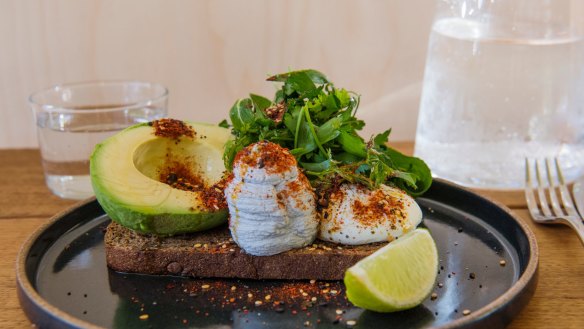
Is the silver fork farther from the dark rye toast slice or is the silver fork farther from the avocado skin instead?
the avocado skin

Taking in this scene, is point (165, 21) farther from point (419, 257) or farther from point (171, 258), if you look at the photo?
point (419, 257)

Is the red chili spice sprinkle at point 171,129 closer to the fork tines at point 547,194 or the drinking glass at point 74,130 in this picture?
the drinking glass at point 74,130

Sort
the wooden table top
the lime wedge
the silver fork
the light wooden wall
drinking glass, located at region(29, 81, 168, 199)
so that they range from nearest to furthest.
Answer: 1. the lime wedge
2. the wooden table top
3. the silver fork
4. drinking glass, located at region(29, 81, 168, 199)
5. the light wooden wall

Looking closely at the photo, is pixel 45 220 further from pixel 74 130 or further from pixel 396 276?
pixel 396 276

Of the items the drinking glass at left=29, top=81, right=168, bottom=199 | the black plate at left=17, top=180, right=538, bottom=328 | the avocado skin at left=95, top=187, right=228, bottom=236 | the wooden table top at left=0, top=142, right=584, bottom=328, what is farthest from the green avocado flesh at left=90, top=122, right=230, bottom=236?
the drinking glass at left=29, top=81, right=168, bottom=199

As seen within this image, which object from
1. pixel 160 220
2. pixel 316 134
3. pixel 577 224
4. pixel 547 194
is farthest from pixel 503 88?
pixel 160 220

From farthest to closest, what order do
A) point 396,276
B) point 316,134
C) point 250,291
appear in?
Answer: 1. point 316,134
2. point 250,291
3. point 396,276
